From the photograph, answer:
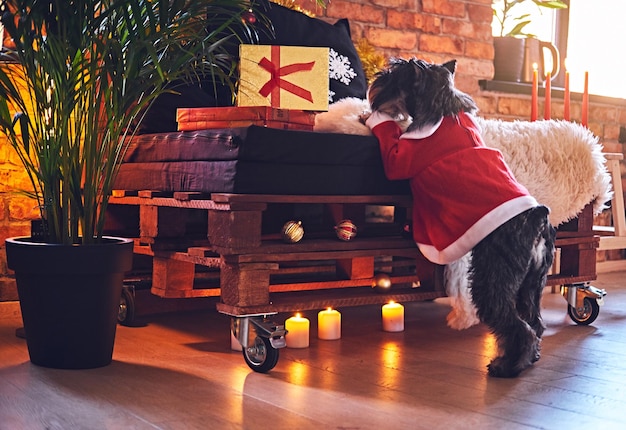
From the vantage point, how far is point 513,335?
74.3 inches

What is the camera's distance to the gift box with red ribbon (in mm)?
1995

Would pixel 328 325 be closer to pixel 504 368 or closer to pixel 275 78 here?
pixel 504 368

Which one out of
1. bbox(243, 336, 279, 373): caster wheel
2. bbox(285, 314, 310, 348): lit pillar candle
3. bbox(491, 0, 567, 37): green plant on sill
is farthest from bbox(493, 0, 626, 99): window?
bbox(243, 336, 279, 373): caster wheel

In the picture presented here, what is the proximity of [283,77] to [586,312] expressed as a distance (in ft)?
4.09

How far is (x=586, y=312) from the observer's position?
2.62 meters

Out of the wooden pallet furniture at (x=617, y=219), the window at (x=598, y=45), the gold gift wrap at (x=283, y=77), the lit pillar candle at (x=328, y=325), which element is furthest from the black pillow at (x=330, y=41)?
the window at (x=598, y=45)

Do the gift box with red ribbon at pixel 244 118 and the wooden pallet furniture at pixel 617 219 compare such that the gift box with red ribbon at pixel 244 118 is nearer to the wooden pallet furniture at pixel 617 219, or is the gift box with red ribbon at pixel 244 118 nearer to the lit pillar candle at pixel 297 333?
the lit pillar candle at pixel 297 333

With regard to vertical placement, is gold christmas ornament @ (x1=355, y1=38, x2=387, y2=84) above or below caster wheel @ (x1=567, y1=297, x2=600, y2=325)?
above

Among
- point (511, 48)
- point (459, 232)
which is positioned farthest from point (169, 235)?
point (511, 48)

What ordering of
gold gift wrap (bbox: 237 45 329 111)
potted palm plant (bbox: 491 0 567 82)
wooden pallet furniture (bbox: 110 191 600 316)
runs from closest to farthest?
wooden pallet furniture (bbox: 110 191 600 316)
gold gift wrap (bbox: 237 45 329 111)
potted palm plant (bbox: 491 0 567 82)

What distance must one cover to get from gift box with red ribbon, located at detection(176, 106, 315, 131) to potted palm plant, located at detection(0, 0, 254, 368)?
0.19m

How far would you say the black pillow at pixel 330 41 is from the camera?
8.19ft

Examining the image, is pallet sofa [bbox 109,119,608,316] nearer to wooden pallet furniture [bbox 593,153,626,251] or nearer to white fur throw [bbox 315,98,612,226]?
white fur throw [bbox 315,98,612,226]

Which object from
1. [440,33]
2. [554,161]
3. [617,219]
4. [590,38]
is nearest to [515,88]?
[440,33]
